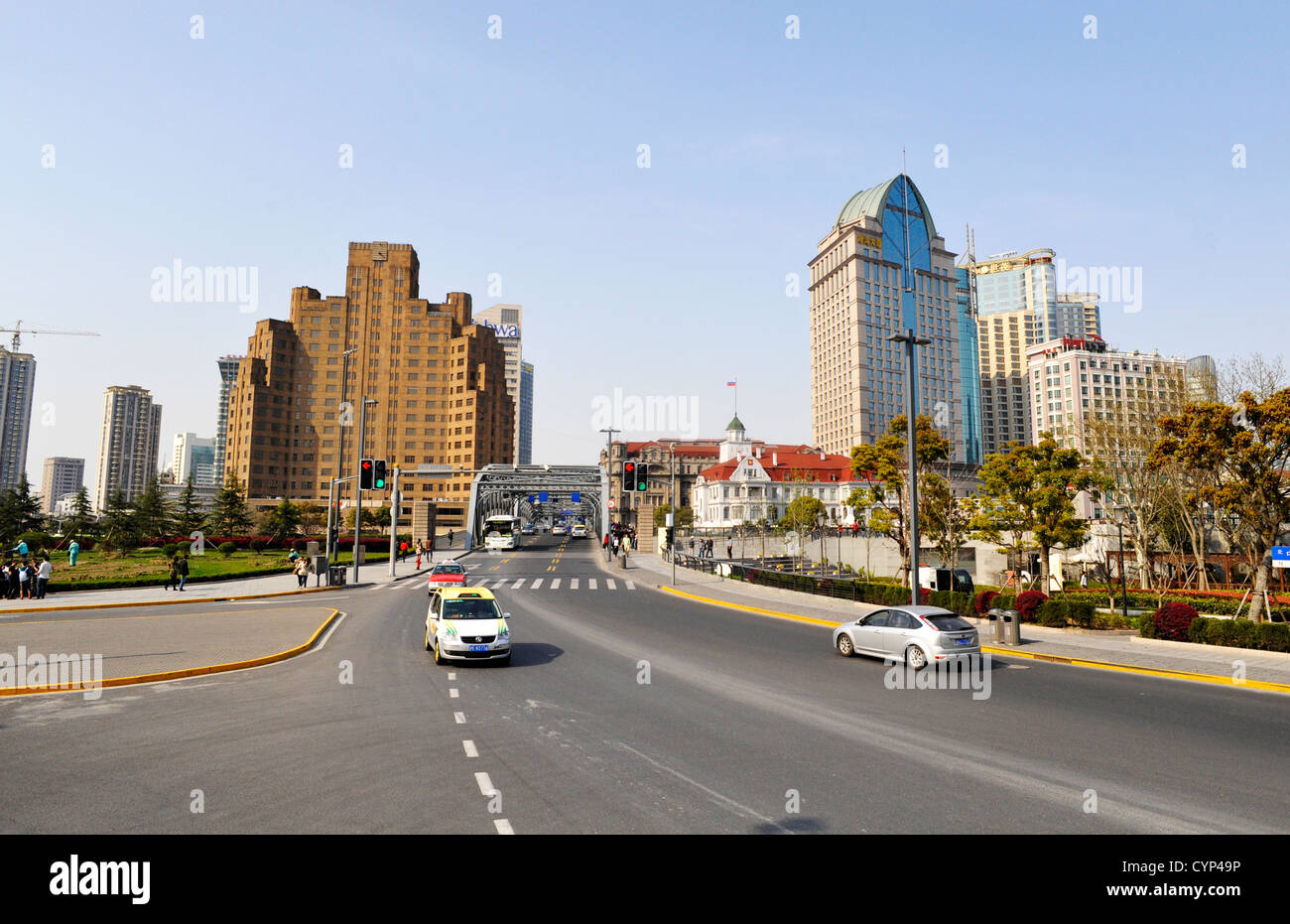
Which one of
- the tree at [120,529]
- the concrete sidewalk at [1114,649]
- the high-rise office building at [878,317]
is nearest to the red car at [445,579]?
the concrete sidewalk at [1114,649]

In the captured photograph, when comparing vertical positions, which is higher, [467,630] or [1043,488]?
[1043,488]

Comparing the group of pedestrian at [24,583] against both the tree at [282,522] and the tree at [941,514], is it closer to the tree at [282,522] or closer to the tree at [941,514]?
the tree at [941,514]

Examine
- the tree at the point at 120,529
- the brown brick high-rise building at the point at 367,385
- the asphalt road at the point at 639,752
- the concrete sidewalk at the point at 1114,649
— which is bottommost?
the concrete sidewalk at the point at 1114,649

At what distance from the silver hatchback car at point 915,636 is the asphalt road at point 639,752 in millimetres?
1142

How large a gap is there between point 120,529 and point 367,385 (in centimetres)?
9747

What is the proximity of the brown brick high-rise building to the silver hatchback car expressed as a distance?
131 meters

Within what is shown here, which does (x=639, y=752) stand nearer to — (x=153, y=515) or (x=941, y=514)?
(x=941, y=514)

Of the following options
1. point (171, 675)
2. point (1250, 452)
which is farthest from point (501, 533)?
point (1250, 452)

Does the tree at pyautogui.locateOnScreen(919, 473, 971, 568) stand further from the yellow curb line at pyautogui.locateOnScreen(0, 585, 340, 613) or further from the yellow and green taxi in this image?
the yellow curb line at pyautogui.locateOnScreen(0, 585, 340, 613)

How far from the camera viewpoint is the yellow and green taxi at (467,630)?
1536cm

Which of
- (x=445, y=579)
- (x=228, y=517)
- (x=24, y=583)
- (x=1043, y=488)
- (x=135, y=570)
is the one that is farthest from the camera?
(x=228, y=517)

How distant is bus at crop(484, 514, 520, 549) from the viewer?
75.0 metres

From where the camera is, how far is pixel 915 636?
621 inches

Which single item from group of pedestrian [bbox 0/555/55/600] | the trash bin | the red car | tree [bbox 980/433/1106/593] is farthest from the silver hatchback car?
group of pedestrian [bbox 0/555/55/600]
